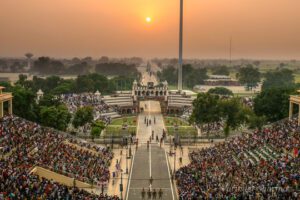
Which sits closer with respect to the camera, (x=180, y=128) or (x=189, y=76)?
(x=180, y=128)

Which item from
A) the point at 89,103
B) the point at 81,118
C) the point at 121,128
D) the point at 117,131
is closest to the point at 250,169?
the point at 81,118

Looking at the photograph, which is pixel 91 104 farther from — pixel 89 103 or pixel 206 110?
pixel 206 110

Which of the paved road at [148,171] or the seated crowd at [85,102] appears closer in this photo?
the paved road at [148,171]

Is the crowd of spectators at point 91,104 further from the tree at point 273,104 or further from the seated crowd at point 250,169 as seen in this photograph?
the seated crowd at point 250,169

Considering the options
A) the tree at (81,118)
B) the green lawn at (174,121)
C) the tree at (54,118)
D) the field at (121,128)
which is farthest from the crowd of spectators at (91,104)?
the tree at (54,118)

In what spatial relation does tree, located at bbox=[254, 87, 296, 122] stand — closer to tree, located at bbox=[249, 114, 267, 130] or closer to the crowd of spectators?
tree, located at bbox=[249, 114, 267, 130]

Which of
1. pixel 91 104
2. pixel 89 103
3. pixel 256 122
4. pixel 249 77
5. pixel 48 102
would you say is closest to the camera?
pixel 256 122

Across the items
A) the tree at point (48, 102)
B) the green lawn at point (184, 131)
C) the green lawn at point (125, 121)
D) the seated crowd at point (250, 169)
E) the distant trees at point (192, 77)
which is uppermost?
the distant trees at point (192, 77)
